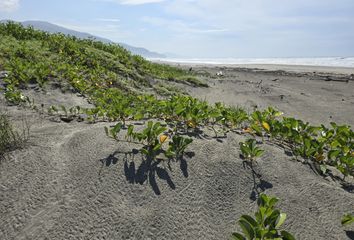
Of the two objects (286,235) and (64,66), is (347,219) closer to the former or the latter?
(286,235)

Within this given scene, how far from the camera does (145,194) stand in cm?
254

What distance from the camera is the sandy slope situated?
90.0 inches

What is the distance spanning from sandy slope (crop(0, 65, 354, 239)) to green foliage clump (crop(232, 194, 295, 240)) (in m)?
0.18

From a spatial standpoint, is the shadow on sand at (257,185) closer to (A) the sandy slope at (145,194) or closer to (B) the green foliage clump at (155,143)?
(A) the sandy slope at (145,194)

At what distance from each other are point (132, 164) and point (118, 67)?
7727 mm

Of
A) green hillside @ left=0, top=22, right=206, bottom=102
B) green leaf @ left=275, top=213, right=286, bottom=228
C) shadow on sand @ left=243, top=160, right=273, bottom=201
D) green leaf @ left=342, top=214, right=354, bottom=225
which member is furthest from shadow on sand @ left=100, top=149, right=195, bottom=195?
green hillside @ left=0, top=22, right=206, bottom=102

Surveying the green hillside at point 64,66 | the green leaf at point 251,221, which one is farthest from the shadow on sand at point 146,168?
the green hillside at point 64,66

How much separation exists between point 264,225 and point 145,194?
0.87 m

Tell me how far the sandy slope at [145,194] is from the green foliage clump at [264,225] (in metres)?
0.18

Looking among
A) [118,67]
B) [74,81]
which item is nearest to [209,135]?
[74,81]

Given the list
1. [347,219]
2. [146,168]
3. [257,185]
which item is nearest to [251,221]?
[257,185]

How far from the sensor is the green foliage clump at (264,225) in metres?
2.11

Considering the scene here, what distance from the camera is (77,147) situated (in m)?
3.14

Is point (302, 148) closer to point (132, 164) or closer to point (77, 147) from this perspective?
point (132, 164)
